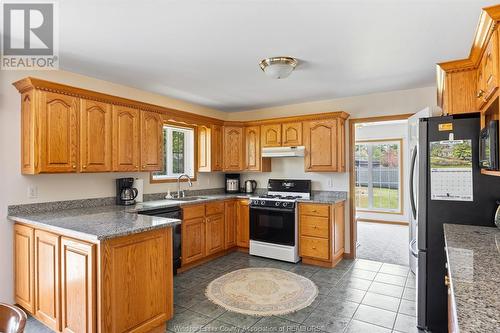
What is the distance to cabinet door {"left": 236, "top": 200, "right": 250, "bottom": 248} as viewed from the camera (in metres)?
4.63

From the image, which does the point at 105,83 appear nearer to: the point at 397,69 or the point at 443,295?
the point at 397,69

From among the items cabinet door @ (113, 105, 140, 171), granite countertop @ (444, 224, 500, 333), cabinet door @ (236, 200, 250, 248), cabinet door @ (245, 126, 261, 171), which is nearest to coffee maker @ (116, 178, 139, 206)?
cabinet door @ (113, 105, 140, 171)

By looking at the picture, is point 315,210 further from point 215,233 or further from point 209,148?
point 209,148

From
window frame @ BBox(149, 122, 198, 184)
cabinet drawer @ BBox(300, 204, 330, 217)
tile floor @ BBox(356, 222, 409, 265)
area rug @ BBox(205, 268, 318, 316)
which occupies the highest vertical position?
window frame @ BBox(149, 122, 198, 184)

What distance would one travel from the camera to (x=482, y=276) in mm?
1260

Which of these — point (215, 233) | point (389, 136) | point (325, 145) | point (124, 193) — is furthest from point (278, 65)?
point (389, 136)

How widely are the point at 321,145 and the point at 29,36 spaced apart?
360 centimetres

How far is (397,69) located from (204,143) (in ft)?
9.96

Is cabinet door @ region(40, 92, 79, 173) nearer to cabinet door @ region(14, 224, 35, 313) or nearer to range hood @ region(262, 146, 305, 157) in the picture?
cabinet door @ region(14, 224, 35, 313)

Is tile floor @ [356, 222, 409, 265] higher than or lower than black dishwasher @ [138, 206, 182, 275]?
lower

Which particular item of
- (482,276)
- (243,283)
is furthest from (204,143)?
(482,276)

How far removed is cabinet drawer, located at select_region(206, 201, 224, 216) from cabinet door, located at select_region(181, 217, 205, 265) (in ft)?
0.51

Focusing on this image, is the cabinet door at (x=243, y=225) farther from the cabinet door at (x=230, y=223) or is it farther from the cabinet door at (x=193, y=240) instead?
the cabinet door at (x=193, y=240)

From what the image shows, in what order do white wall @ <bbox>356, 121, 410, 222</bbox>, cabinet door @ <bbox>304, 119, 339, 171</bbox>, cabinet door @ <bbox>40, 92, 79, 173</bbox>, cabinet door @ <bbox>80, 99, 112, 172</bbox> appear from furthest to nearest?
white wall @ <bbox>356, 121, 410, 222</bbox>
cabinet door @ <bbox>304, 119, 339, 171</bbox>
cabinet door @ <bbox>80, 99, 112, 172</bbox>
cabinet door @ <bbox>40, 92, 79, 173</bbox>
